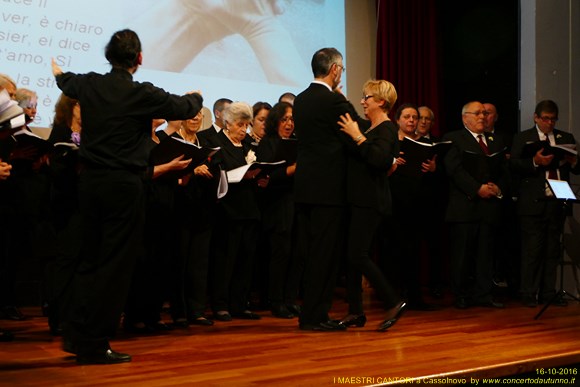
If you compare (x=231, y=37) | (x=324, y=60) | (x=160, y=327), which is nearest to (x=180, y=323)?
(x=160, y=327)

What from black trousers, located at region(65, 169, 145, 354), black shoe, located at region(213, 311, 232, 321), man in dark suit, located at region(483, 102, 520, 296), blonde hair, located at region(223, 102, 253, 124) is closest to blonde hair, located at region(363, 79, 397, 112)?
blonde hair, located at region(223, 102, 253, 124)

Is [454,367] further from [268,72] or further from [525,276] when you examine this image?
[268,72]

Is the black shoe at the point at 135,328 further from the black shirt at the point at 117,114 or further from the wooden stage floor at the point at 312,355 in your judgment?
→ the black shirt at the point at 117,114

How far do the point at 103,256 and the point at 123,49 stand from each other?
2.94ft

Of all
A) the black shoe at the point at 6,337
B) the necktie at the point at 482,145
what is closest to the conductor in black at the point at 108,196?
the black shoe at the point at 6,337

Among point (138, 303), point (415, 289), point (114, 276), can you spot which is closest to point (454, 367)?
point (114, 276)

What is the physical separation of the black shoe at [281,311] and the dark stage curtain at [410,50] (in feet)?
11.3

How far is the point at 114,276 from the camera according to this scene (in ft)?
10.9

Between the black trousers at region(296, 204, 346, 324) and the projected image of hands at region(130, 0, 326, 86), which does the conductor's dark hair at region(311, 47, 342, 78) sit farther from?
the projected image of hands at region(130, 0, 326, 86)

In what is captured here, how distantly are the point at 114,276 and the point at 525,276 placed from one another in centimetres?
377

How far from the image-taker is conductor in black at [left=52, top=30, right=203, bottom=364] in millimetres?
3309

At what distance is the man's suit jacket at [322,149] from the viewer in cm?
434

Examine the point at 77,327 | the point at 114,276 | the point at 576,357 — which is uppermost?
the point at 114,276

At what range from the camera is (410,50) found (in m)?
8.12
